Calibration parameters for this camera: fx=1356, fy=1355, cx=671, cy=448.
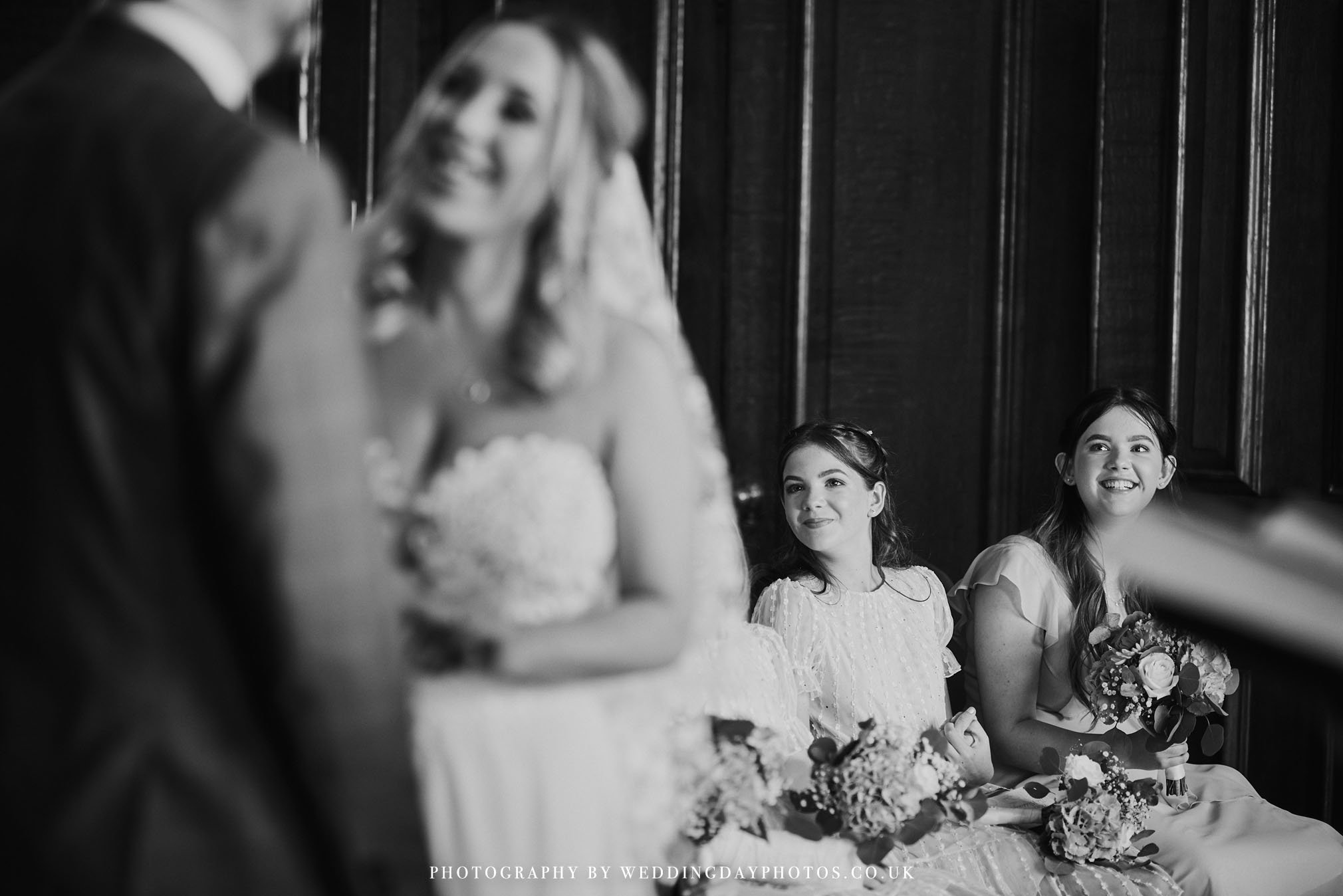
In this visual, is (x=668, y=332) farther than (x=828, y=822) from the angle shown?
No

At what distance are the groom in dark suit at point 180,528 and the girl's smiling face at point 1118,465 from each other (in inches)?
112

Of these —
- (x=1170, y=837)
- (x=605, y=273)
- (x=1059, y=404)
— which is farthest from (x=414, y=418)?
(x=1059, y=404)

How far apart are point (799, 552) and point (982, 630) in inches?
20.9

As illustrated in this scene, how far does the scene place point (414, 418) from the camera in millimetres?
1464

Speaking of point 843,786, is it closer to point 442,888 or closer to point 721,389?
point 442,888

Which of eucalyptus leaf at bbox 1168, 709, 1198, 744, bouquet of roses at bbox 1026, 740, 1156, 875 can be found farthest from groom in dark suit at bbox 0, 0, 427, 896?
eucalyptus leaf at bbox 1168, 709, 1198, 744

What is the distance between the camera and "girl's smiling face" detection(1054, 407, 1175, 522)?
3684 mm

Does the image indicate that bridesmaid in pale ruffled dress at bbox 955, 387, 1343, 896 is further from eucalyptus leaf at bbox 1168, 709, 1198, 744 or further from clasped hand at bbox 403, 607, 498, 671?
clasped hand at bbox 403, 607, 498, 671

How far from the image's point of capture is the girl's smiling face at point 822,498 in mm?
3484

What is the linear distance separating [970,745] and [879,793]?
799mm

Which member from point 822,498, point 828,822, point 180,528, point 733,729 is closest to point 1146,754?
point 822,498

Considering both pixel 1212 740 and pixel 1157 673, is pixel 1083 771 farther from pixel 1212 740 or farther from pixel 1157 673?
pixel 1212 740

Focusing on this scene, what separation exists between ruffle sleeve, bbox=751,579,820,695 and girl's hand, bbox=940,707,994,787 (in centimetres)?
35

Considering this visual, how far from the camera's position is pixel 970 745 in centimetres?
325
